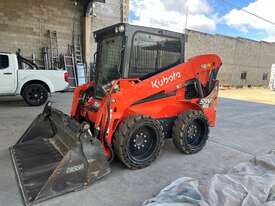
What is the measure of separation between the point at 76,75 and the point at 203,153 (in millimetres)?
8818

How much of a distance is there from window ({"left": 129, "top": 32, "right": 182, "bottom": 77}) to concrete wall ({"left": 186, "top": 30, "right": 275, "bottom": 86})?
12.9 metres

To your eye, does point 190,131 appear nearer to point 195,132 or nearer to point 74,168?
point 195,132

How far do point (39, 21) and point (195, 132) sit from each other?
9656 millimetres

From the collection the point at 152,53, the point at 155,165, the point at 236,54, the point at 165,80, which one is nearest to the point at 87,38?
the point at 152,53

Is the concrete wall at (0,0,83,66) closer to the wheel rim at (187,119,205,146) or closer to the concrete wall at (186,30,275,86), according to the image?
the concrete wall at (186,30,275,86)

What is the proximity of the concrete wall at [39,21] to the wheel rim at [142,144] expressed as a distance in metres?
9.19

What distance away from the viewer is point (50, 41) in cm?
1096

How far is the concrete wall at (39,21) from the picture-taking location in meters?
9.91

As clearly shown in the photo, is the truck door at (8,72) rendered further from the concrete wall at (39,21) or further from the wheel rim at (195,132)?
the wheel rim at (195,132)

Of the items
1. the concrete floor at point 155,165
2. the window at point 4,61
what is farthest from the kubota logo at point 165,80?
the window at point 4,61

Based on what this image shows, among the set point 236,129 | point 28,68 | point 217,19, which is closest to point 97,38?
point 236,129

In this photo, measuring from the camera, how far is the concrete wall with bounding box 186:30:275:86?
16.7m

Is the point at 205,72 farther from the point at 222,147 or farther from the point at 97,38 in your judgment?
the point at 97,38

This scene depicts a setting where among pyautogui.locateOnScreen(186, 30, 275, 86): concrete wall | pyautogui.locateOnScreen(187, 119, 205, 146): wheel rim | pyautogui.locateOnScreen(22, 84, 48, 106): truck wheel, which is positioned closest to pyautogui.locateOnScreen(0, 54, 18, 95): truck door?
pyautogui.locateOnScreen(22, 84, 48, 106): truck wheel
